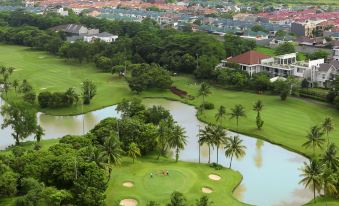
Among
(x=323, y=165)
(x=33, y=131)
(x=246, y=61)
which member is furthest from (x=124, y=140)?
(x=246, y=61)

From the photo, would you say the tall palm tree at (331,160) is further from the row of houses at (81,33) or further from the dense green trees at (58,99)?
the row of houses at (81,33)

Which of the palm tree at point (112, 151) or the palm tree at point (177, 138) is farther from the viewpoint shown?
the palm tree at point (177, 138)

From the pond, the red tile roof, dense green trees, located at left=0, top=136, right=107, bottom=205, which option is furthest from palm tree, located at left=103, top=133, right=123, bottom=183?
the red tile roof

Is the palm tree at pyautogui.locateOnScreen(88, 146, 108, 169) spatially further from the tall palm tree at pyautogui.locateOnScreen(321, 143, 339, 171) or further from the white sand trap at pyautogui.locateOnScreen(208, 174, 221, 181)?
the tall palm tree at pyautogui.locateOnScreen(321, 143, 339, 171)

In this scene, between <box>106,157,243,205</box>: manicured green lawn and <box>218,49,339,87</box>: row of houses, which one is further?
<box>218,49,339,87</box>: row of houses

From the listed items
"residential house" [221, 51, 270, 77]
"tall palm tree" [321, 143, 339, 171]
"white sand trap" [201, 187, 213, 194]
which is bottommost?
"white sand trap" [201, 187, 213, 194]

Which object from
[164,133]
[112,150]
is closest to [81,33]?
[164,133]

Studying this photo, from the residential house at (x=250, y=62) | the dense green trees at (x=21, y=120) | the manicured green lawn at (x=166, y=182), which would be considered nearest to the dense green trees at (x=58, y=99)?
the dense green trees at (x=21, y=120)

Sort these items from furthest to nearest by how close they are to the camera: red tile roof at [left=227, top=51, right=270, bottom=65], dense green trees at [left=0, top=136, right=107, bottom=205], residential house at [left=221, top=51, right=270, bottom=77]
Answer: red tile roof at [left=227, top=51, right=270, bottom=65], residential house at [left=221, top=51, right=270, bottom=77], dense green trees at [left=0, top=136, right=107, bottom=205]
